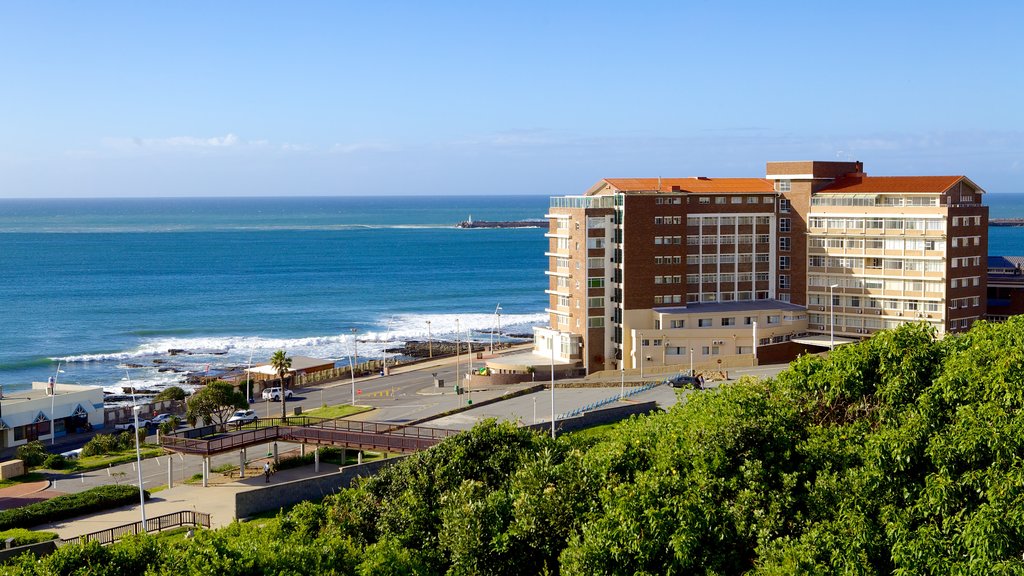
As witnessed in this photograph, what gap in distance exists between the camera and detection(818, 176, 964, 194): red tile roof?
279 ft

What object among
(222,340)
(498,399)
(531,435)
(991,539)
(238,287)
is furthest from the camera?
(238,287)

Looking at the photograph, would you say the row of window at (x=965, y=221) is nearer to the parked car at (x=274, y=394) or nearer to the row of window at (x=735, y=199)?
the row of window at (x=735, y=199)

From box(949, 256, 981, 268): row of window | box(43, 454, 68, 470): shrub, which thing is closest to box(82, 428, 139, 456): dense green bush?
box(43, 454, 68, 470): shrub

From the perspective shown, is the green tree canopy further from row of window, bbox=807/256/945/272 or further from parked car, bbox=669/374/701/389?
row of window, bbox=807/256/945/272

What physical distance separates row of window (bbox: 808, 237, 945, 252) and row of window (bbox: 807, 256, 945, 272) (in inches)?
37.0

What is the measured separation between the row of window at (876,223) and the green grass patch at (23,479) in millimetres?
63135

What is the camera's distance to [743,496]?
86.3ft

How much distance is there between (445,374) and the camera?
3812 inches

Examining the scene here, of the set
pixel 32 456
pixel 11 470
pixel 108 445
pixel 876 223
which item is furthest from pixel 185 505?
pixel 876 223

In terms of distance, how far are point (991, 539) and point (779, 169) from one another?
73.4 m

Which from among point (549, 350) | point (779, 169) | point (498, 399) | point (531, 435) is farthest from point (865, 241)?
point (531, 435)

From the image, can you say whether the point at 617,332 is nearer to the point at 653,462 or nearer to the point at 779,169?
the point at 779,169

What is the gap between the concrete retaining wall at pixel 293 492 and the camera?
1786 inches

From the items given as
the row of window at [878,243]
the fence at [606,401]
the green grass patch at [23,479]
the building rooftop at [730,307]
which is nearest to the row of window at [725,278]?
the building rooftop at [730,307]
